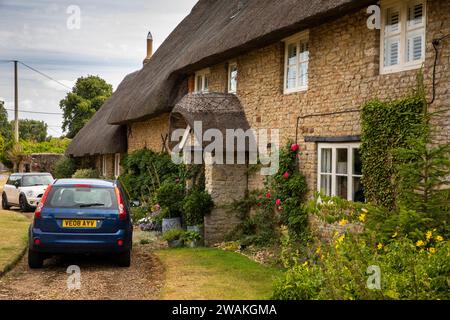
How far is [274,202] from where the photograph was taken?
36.1 feet

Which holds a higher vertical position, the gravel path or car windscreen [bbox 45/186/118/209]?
car windscreen [bbox 45/186/118/209]

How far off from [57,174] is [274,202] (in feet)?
74.8

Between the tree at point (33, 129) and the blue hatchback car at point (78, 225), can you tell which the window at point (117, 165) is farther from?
the tree at point (33, 129)

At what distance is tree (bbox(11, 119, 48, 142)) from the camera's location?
88.7m

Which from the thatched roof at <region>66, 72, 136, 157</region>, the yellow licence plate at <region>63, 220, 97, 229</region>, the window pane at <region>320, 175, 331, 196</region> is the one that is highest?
the thatched roof at <region>66, 72, 136, 157</region>

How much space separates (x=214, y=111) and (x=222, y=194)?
1.98 metres

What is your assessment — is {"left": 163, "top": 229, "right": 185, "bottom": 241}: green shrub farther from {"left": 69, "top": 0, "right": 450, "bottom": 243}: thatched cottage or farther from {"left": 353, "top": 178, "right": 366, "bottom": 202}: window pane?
{"left": 353, "top": 178, "right": 366, "bottom": 202}: window pane

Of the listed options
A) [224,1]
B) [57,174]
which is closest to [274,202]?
[224,1]

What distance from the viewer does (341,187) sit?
9484mm

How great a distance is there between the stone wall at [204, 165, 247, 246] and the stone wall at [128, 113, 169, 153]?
5.81 meters

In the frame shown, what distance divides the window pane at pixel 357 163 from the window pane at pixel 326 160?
73 centimetres

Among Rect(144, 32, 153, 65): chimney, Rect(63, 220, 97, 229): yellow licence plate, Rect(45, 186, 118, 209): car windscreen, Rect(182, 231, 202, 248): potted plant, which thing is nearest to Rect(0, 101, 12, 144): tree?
Rect(144, 32, 153, 65): chimney

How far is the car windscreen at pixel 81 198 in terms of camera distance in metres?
8.55

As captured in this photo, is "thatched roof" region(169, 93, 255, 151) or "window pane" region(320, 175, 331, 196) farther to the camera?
"thatched roof" region(169, 93, 255, 151)
